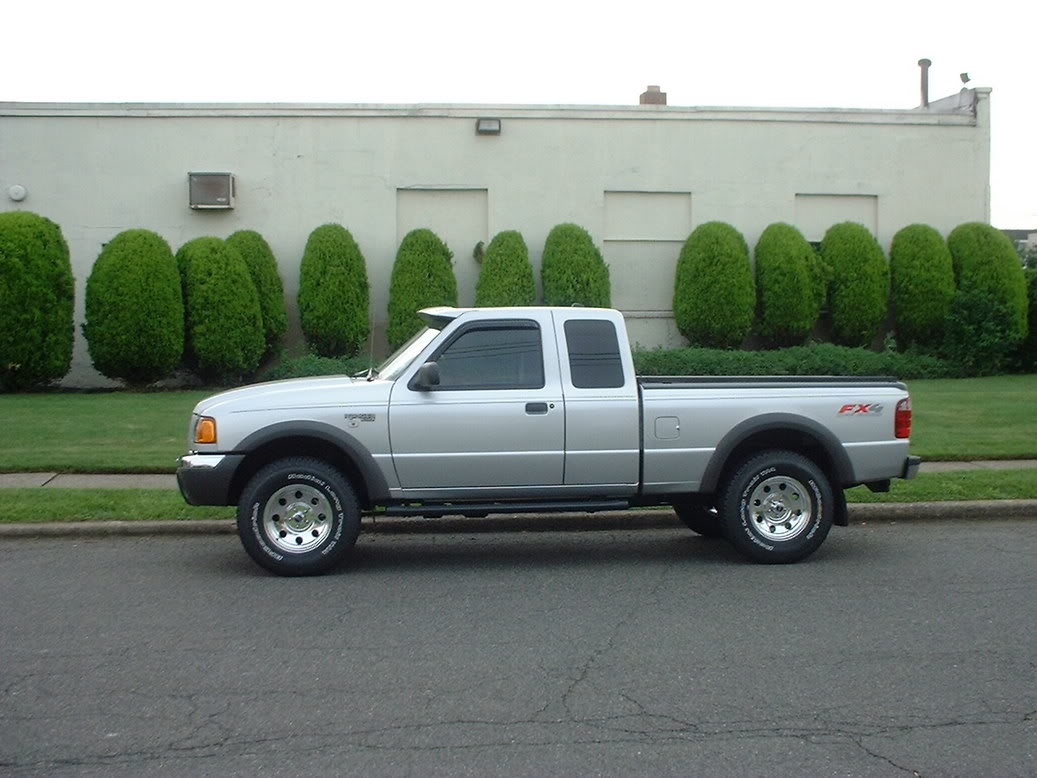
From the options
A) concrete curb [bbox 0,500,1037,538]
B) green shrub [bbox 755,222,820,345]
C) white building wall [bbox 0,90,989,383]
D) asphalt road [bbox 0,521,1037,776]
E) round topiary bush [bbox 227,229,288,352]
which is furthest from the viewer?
white building wall [bbox 0,90,989,383]

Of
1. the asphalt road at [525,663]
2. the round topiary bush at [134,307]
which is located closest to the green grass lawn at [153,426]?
the round topiary bush at [134,307]

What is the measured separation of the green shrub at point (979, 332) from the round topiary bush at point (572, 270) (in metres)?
6.16

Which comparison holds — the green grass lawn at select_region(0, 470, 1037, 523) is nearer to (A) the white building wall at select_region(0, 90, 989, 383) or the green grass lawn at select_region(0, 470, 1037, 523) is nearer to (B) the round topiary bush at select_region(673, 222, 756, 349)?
(B) the round topiary bush at select_region(673, 222, 756, 349)

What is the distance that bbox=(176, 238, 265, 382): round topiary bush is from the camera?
1991 centimetres

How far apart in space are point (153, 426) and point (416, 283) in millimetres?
6361

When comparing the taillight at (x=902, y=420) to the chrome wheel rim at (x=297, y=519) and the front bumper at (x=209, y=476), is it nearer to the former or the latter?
the chrome wheel rim at (x=297, y=519)

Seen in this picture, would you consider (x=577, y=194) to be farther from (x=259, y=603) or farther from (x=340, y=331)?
(x=259, y=603)

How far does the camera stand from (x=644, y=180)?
22.2 meters

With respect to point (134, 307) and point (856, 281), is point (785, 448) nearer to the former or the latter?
point (134, 307)

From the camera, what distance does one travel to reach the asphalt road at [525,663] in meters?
5.25

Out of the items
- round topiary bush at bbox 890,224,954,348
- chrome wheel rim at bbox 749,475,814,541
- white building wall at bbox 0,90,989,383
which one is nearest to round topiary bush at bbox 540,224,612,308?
white building wall at bbox 0,90,989,383

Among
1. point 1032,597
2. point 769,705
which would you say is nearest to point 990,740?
point 769,705

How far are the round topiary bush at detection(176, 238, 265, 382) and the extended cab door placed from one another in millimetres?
11605

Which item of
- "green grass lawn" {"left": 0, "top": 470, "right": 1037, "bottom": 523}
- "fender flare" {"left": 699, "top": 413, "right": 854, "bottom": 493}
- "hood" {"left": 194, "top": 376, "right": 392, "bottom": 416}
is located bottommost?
"green grass lawn" {"left": 0, "top": 470, "right": 1037, "bottom": 523}
